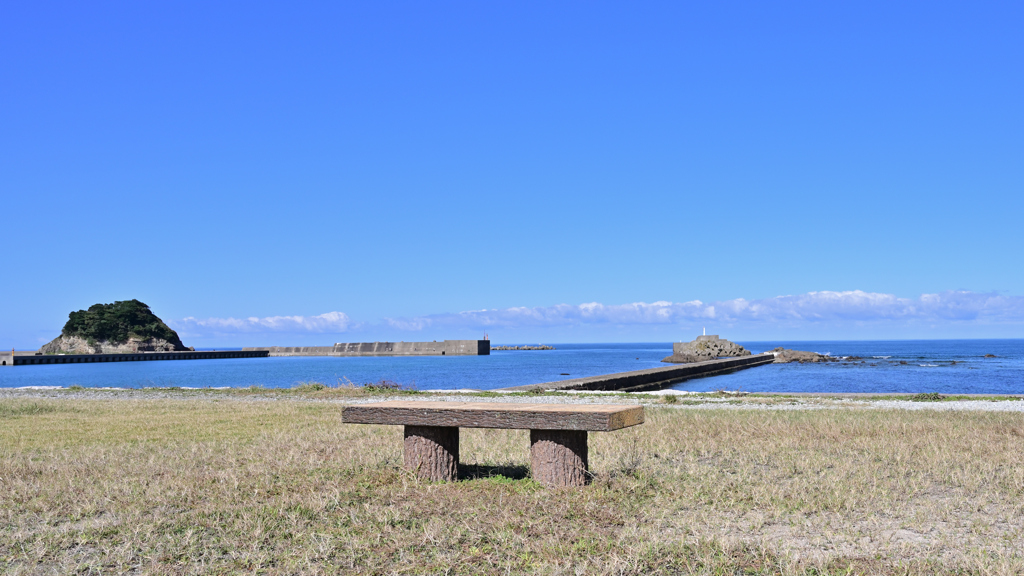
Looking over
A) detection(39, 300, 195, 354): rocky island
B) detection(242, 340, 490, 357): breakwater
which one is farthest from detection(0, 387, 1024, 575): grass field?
detection(39, 300, 195, 354): rocky island

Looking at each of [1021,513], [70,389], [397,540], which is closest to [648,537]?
[397,540]

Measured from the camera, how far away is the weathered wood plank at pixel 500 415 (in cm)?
587

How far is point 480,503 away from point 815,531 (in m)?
2.30

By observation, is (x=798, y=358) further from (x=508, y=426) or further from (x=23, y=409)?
(x=508, y=426)

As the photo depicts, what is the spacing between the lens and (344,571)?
4.07 metres

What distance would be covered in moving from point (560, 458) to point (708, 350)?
6804 centimetres

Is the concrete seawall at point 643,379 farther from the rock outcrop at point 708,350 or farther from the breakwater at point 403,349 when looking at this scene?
the breakwater at point 403,349

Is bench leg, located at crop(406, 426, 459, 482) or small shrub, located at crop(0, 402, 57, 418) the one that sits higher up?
bench leg, located at crop(406, 426, 459, 482)

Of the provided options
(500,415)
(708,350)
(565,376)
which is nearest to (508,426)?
(500,415)

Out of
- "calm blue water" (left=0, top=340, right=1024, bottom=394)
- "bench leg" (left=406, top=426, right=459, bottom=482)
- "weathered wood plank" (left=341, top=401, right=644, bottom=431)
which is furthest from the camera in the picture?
"calm blue water" (left=0, top=340, right=1024, bottom=394)

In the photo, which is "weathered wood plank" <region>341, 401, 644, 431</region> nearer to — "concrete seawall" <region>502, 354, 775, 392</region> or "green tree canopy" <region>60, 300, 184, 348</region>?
"concrete seawall" <region>502, 354, 775, 392</region>

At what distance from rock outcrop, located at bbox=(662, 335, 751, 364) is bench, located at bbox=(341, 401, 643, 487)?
63.6 meters

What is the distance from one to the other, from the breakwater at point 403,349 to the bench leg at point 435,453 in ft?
373

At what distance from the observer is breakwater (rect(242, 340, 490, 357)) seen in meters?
120
